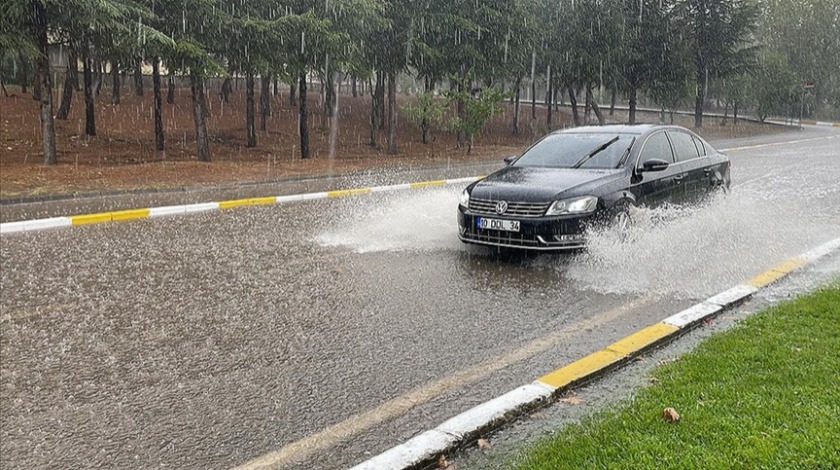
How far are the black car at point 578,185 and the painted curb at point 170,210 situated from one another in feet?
18.6

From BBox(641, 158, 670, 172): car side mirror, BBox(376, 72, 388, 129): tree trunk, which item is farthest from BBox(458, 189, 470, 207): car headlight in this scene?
BBox(376, 72, 388, 129): tree trunk

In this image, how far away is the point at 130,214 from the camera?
11070 millimetres

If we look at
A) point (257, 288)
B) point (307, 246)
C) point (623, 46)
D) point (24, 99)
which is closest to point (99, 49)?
point (307, 246)

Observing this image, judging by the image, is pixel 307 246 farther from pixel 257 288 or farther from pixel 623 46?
pixel 623 46

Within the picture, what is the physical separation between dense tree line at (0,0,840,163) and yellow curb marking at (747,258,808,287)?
15594 millimetres

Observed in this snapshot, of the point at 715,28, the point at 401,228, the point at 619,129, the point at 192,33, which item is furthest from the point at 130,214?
the point at 715,28

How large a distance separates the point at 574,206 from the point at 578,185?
12.0 inches

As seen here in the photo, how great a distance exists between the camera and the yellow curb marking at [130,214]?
10892 mm

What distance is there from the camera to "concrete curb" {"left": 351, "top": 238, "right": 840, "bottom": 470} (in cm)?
333

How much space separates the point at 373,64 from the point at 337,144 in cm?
902

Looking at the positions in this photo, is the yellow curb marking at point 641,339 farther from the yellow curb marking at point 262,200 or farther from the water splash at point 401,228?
the yellow curb marking at point 262,200

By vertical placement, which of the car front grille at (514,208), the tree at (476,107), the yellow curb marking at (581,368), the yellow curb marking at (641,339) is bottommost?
the yellow curb marking at (581,368)

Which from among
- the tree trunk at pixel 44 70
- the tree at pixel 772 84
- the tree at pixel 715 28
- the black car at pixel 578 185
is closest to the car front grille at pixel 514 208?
the black car at pixel 578 185

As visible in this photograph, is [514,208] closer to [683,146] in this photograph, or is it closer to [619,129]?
[619,129]
